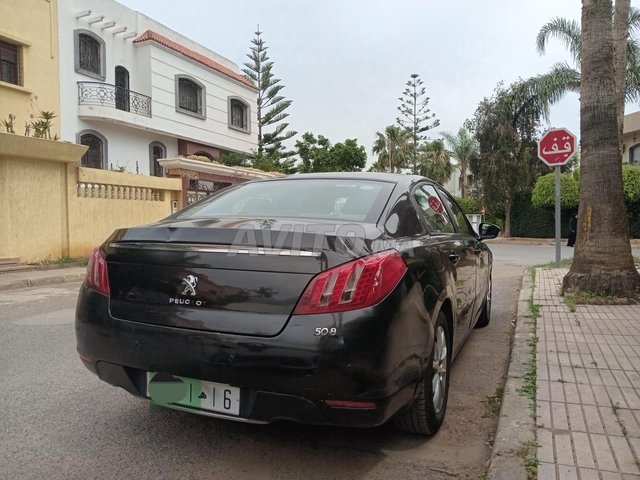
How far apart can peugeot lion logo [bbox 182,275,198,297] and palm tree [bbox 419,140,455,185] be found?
131ft

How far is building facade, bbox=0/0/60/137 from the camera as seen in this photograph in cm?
1402

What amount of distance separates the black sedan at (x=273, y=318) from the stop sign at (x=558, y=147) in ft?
26.4

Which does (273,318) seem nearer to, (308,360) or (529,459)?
(308,360)

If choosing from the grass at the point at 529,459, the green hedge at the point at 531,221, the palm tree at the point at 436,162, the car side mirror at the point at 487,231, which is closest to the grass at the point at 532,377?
the grass at the point at 529,459

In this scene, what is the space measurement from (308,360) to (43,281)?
866cm

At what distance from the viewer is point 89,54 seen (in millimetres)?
16859

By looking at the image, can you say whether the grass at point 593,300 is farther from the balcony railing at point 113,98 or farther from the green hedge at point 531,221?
the green hedge at point 531,221

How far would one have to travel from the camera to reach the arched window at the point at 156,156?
19.1 m

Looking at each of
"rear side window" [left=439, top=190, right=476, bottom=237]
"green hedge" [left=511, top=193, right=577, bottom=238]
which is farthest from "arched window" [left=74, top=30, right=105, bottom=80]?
"green hedge" [left=511, top=193, right=577, bottom=238]

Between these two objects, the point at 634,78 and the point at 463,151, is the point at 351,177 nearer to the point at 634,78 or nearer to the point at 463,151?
the point at 634,78

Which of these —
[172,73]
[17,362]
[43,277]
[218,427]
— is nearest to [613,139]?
[218,427]

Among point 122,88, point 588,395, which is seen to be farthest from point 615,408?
point 122,88

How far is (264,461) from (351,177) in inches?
74.5

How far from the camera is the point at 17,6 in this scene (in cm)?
1426
